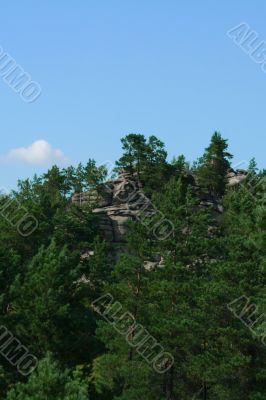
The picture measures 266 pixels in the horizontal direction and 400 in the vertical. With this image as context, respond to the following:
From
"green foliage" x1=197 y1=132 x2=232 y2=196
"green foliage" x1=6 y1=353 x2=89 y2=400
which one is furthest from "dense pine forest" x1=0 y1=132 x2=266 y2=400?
"green foliage" x1=197 y1=132 x2=232 y2=196

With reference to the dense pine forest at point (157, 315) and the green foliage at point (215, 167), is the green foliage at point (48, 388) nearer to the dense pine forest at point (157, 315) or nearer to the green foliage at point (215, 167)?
the dense pine forest at point (157, 315)

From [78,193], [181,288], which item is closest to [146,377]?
[181,288]

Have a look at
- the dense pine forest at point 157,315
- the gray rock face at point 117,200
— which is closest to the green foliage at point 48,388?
the dense pine forest at point 157,315

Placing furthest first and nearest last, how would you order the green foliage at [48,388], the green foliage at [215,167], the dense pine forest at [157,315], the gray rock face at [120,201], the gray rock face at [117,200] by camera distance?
the green foliage at [215,167] → the gray rock face at [117,200] → the gray rock face at [120,201] → the dense pine forest at [157,315] → the green foliage at [48,388]

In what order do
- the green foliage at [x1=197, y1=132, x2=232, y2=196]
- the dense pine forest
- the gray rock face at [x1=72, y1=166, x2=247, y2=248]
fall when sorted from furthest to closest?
1. the green foliage at [x1=197, y1=132, x2=232, y2=196]
2. the gray rock face at [x1=72, y1=166, x2=247, y2=248]
3. the dense pine forest

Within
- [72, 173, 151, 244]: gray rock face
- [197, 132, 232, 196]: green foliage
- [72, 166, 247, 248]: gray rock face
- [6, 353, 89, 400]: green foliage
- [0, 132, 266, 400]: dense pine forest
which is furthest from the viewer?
[197, 132, 232, 196]: green foliage

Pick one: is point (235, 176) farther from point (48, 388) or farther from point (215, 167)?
point (48, 388)

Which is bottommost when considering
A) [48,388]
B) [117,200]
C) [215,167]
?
[48,388]

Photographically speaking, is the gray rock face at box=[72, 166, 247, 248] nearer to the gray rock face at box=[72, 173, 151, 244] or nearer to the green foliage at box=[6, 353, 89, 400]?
the gray rock face at box=[72, 173, 151, 244]

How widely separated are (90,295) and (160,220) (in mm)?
6992

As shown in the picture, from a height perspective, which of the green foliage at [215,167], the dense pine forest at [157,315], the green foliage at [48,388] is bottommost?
the green foliage at [48,388]

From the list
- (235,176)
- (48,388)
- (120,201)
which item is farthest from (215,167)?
(48,388)

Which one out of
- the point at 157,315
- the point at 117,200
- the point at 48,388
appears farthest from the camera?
the point at 117,200

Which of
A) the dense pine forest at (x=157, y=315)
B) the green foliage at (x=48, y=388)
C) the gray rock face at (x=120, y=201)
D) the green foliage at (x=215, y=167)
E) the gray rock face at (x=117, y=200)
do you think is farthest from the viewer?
the green foliage at (x=215, y=167)
